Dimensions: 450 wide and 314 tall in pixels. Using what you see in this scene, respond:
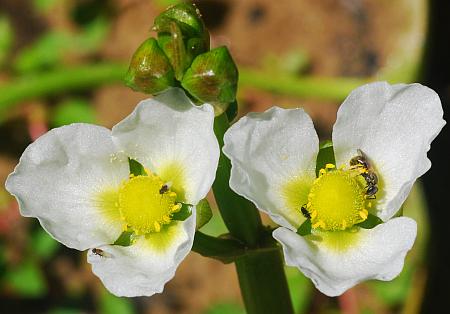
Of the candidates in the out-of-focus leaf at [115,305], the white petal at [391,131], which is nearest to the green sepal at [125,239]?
the white petal at [391,131]

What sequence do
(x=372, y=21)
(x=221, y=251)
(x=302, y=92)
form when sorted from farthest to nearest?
1. (x=372, y=21)
2. (x=302, y=92)
3. (x=221, y=251)

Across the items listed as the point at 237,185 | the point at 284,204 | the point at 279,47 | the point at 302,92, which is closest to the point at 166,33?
the point at 237,185

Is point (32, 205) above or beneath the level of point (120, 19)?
above

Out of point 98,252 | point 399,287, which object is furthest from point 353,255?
point 399,287

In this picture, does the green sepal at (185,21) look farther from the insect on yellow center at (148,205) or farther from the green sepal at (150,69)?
the insect on yellow center at (148,205)

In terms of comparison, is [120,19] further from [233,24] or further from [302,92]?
[302,92]

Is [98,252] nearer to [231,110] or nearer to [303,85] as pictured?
[231,110]

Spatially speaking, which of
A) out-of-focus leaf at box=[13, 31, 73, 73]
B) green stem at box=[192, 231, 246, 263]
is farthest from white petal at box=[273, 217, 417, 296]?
out-of-focus leaf at box=[13, 31, 73, 73]
